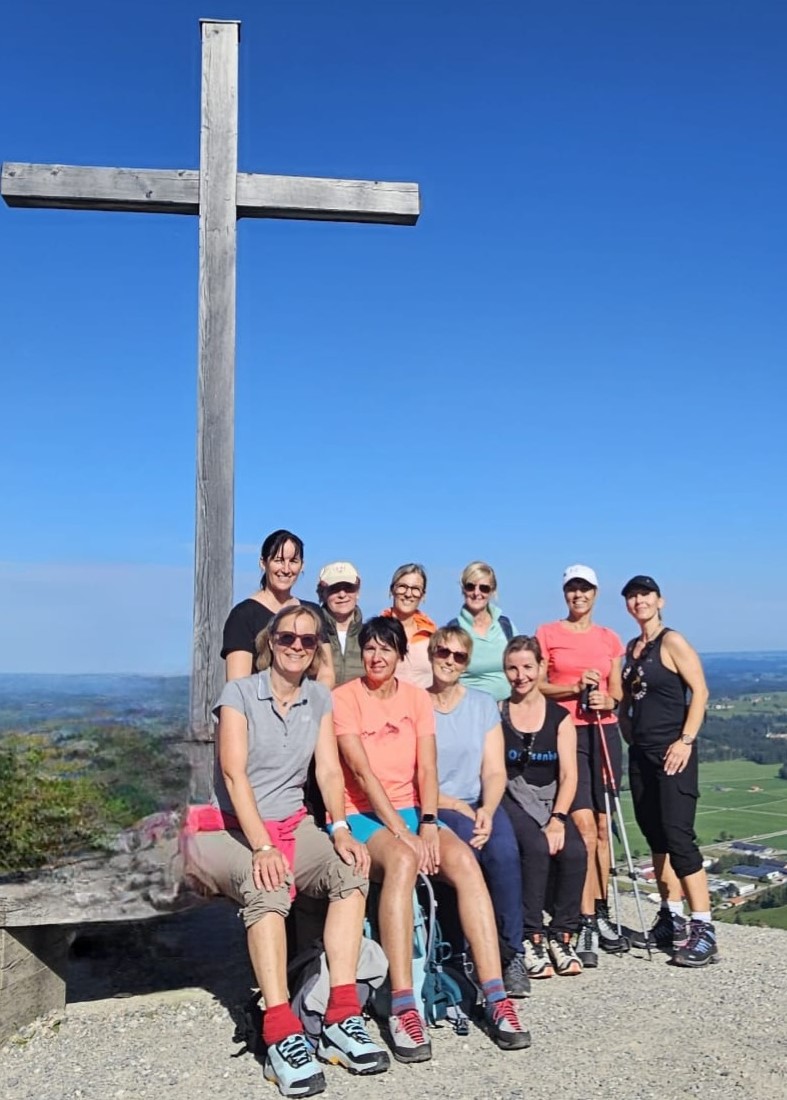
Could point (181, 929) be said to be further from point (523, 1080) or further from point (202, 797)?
point (523, 1080)

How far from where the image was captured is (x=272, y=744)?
452 centimetres

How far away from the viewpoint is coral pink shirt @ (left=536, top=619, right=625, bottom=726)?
19.2 ft

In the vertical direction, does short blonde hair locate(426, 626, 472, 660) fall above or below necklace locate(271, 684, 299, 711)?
above

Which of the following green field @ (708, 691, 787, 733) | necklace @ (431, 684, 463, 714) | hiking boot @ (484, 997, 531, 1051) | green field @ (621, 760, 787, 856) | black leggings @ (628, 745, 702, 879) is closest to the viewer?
hiking boot @ (484, 997, 531, 1051)

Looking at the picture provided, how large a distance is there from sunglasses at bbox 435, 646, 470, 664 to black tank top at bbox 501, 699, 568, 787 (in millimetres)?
602

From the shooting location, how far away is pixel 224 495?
519 cm

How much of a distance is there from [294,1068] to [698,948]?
261 centimetres

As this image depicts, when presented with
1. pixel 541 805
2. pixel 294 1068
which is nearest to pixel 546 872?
pixel 541 805

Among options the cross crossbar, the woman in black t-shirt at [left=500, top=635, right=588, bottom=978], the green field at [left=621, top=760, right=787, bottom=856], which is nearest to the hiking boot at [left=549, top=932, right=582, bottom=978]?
the woman in black t-shirt at [left=500, top=635, right=588, bottom=978]

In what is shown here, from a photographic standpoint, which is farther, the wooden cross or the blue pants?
the wooden cross

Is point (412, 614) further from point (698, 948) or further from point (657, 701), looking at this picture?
point (698, 948)

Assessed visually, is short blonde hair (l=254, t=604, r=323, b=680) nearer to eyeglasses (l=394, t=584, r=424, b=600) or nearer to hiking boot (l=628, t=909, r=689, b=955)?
eyeglasses (l=394, t=584, r=424, b=600)

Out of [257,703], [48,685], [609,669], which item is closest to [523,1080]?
[257,703]

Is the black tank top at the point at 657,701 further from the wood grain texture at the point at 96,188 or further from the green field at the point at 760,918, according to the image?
the wood grain texture at the point at 96,188
